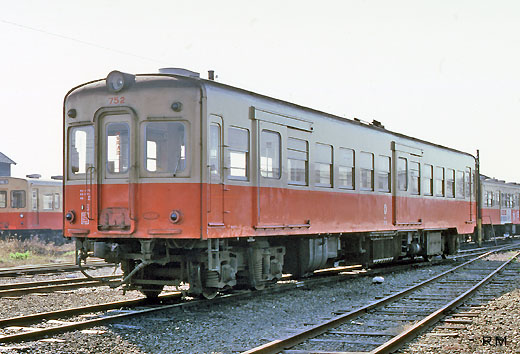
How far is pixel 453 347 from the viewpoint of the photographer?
7488mm

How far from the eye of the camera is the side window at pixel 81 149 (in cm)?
1048

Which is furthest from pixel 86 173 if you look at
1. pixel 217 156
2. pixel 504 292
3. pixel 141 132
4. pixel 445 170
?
pixel 445 170

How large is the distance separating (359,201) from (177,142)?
6.07 metres

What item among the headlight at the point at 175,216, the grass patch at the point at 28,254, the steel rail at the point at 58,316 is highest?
the headlight at the point at 175,216

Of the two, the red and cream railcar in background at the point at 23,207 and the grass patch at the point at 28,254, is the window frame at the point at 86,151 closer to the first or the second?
the grass patch at the point at 28,254

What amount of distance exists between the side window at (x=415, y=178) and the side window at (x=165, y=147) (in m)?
9.38

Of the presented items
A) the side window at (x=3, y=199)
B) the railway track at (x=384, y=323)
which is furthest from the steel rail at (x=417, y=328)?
the side window at (x=3, y=199)

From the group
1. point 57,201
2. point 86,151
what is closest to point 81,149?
point 86,151

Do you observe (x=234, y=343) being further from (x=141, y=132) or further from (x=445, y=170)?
(x=445, y=170)

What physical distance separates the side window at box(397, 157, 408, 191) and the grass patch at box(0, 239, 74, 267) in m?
11.2

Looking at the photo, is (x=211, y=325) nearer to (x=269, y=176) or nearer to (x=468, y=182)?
(x=269, y=176)

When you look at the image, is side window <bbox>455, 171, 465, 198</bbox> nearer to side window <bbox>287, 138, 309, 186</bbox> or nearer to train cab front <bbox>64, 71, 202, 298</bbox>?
side window <bbox>287, 138, 309, 186</bbox>

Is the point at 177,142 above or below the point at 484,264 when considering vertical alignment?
above

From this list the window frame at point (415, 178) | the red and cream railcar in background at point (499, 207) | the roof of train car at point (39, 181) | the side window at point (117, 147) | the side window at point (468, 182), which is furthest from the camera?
the red and cream railcar in background at point (499, 207)
